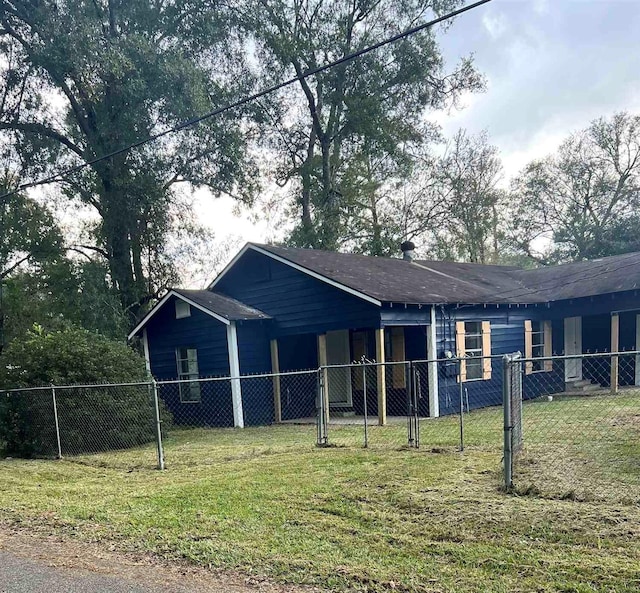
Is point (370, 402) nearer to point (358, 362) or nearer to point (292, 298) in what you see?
point (358, 362)

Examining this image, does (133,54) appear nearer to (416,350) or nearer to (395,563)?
(416,350)

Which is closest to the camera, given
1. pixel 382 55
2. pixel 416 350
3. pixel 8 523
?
pixel 8 523

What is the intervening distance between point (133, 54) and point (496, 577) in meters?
17.1

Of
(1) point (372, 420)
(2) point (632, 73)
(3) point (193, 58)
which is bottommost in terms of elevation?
(1) point (372, 420)

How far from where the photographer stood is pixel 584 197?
31.0 m

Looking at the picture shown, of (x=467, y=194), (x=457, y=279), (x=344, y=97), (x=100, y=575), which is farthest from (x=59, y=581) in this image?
(x=467, y=194)

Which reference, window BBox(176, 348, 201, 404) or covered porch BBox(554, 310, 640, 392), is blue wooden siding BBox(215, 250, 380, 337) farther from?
covered porch BBox(554, 310, 640, 392)

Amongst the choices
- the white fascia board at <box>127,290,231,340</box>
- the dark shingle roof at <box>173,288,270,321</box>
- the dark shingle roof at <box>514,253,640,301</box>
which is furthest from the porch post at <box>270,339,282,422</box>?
the dark shingle roof at <box>514,253,640,301</box>

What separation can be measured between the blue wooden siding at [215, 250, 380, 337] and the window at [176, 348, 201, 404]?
1986 mm

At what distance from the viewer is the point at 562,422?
9.41m

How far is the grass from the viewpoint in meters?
3.54

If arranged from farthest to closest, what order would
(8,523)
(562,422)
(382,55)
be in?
(382,55), (562,422), (8,523)

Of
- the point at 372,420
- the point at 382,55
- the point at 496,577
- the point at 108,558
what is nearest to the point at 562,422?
the point at 372,420

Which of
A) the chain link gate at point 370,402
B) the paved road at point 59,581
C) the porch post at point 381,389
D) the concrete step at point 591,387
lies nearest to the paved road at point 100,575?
the paved road at point 59,581
